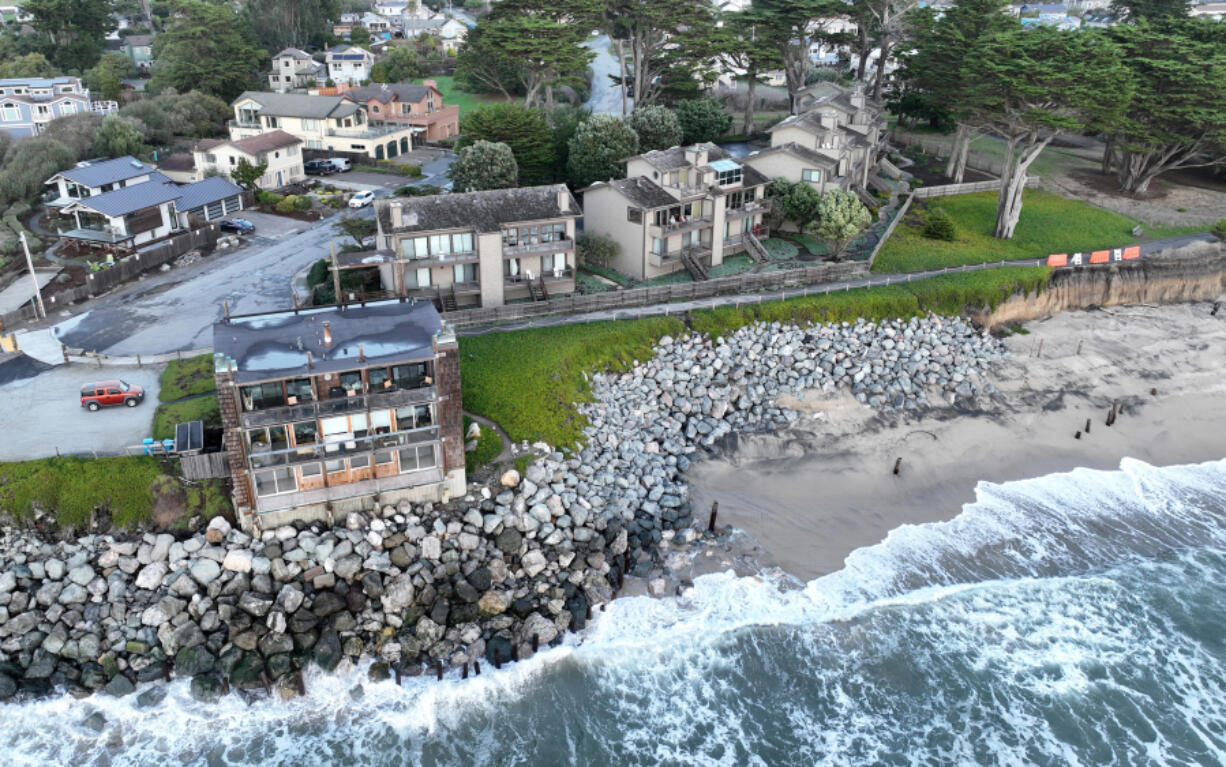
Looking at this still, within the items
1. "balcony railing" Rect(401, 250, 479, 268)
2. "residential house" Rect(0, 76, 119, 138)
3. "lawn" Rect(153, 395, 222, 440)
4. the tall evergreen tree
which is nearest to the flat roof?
"lawn" Rect(153, 395, 222, 440)

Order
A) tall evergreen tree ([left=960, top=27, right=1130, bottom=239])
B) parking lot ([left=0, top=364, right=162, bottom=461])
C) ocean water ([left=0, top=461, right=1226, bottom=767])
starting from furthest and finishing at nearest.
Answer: tall evergreen tree ([left=960, top=27, right=1130, bottom=239]), parking lot ([left=0, top=364, right=162, bottom=461]), ocean water ([left=0, top=461, right=1226, bottom=767])

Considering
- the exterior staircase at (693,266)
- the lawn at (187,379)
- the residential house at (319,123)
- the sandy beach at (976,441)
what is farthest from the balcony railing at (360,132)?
the sandy beach at (976,441)

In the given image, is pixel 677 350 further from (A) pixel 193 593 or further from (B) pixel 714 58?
(B) pixel 714 58

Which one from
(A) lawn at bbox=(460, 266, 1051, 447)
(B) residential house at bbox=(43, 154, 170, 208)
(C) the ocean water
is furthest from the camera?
(B) residential house at bbox=(43, 154, 170, 208)

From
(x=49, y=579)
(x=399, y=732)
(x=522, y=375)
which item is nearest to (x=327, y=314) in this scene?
(x=522, y=375)

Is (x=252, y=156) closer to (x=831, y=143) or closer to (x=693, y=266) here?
(x=693, y=266)

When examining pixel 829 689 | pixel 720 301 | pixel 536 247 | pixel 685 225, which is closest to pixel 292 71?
pixel 536 247

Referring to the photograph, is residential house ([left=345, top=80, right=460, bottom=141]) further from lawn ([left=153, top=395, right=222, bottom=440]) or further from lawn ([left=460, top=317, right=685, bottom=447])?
lawn ([left=153, top=395, right=222, bottom=440])
